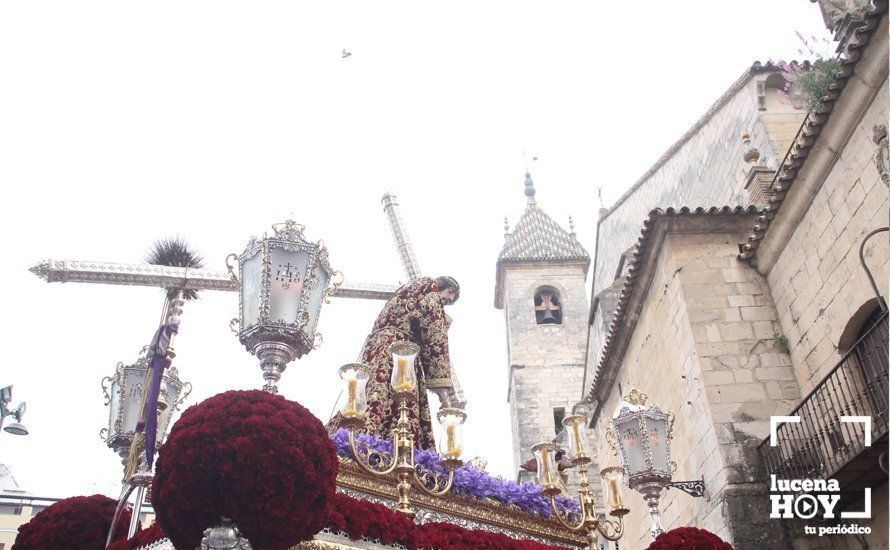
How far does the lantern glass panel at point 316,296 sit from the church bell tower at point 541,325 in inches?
952

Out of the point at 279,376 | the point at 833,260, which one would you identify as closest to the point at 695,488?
the point at 833,260

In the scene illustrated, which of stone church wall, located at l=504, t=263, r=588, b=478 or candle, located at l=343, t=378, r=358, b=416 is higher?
stone church wall, located at l=504, t=263, r=588, b=478

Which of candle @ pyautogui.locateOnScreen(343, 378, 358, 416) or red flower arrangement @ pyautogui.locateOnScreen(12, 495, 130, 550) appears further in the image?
red flower arrangement @ pyautogui.locateOnScreen(12, 495, 130, 550)

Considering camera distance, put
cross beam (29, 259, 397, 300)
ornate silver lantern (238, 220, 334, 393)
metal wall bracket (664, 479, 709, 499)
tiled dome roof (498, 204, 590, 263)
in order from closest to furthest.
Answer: ornate silver lantern (238, 220, 334, 393), cross beam (29, 259, 397, 300), metal wall bracket (664, 479, 709, 499), tiled dome roof (498, 204, 590, 263)

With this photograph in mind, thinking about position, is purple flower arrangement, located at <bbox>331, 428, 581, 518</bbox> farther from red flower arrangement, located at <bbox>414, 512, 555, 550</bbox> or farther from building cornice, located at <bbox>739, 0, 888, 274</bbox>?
building cornice, located at <bbox>739, 0, 888, 274</bbox>

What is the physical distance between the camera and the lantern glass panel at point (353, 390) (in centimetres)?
495

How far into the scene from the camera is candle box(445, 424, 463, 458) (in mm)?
5301

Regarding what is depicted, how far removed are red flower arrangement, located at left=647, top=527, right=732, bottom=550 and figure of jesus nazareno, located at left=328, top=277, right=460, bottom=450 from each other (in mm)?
2012

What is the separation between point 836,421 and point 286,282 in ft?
22.3

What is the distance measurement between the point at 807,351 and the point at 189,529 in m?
9.24

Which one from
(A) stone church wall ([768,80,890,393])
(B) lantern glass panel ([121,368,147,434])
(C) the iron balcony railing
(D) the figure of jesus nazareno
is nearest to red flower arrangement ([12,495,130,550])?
(B) lantern glass panel ([121,368,147,434])

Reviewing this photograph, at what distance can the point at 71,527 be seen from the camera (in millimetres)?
5199

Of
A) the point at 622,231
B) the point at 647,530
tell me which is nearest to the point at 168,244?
the point at 647,530

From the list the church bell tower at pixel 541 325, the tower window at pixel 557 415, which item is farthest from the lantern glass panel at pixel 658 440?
the tower window at pixel 557 415
